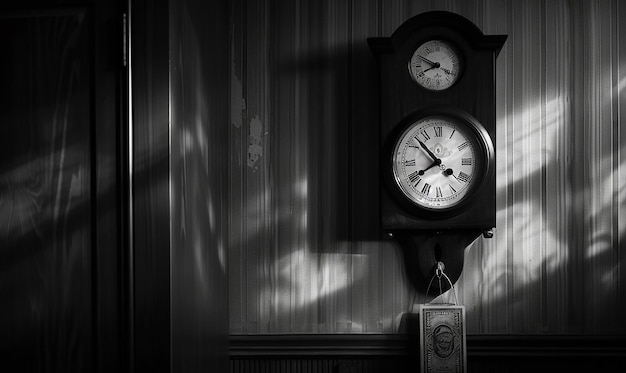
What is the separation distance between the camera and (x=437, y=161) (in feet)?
5.74

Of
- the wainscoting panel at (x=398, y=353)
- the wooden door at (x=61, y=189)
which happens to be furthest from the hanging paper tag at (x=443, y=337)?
the wooden door at (x=61, y=189)

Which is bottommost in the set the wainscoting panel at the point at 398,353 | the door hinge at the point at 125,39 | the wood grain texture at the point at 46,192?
the wainscoting panel at the point at 398,353

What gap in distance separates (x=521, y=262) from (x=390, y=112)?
0.63m

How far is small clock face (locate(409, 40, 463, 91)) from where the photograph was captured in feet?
5.81

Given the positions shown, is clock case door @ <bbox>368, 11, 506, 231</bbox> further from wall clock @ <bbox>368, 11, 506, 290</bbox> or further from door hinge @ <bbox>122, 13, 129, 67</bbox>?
door hinge @ <bbox>122, 13, 129, 67</bbox>

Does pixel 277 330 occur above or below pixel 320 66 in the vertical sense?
below

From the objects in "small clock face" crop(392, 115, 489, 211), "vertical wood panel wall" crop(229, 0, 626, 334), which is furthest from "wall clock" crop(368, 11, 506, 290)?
"vertical wood panel wall" crop(229, 0, 626, 334)

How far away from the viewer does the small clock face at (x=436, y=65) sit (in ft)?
5.81

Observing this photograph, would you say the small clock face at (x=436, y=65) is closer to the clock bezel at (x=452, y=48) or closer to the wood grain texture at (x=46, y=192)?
the clock bezel at (x=452, y=48)

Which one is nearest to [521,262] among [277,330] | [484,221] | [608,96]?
[484,221]

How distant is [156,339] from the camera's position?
1333mm

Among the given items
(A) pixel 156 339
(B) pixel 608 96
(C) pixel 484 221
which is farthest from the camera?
(B) pixel 608 96

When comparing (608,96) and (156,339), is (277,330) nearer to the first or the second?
(156,339)

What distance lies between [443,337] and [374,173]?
1.80 ft
